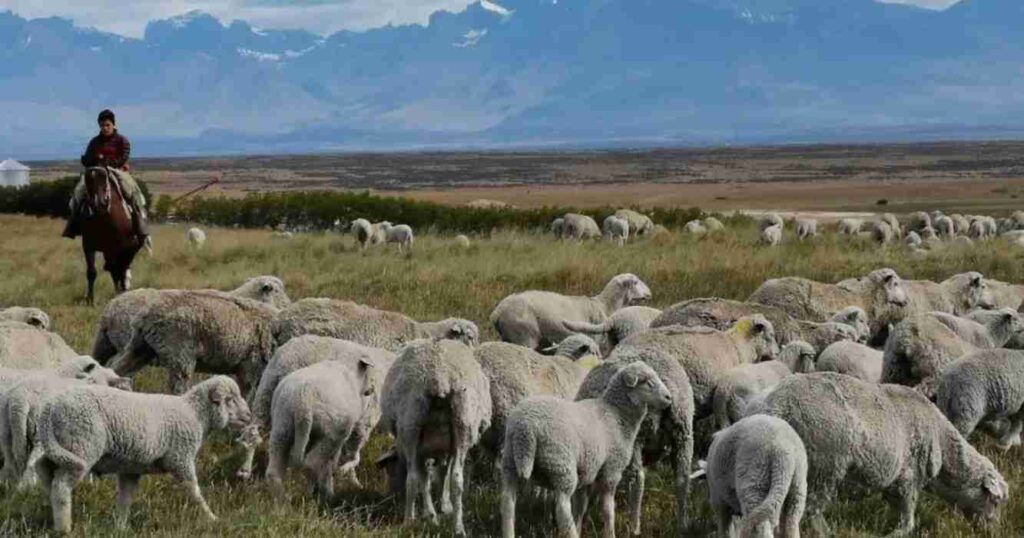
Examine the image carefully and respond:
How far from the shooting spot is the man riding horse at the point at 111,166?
17766mm

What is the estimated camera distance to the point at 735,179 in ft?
A: 374

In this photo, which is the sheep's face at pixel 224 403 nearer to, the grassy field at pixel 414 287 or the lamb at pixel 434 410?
the grassy field at pixel 414 287

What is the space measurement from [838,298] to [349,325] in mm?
5685

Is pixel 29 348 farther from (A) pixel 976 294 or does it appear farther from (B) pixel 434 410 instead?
(A) pixel 976 294

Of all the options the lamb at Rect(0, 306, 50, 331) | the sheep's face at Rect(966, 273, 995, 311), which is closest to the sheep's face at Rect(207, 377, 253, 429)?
the lamb at Rect(0, 306, 50, 331)

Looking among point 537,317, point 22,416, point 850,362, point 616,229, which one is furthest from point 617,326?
point 616,229

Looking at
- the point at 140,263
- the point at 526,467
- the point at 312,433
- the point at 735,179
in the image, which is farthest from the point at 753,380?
the point at 735,179

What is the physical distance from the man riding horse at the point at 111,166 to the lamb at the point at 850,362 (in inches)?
444

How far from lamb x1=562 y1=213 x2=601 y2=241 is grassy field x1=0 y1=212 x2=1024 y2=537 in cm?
449

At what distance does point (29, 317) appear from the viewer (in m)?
12.3

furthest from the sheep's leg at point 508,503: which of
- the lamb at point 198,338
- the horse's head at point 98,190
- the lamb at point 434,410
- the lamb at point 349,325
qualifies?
the horse's head at point 98,190

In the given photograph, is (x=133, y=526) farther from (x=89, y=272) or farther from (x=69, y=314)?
(x=89, y=272)

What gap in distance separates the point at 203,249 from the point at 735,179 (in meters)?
93.0

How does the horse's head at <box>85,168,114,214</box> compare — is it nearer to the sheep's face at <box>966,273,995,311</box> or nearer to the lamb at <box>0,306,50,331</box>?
the lamb at <box>0,306,50,331</box>
